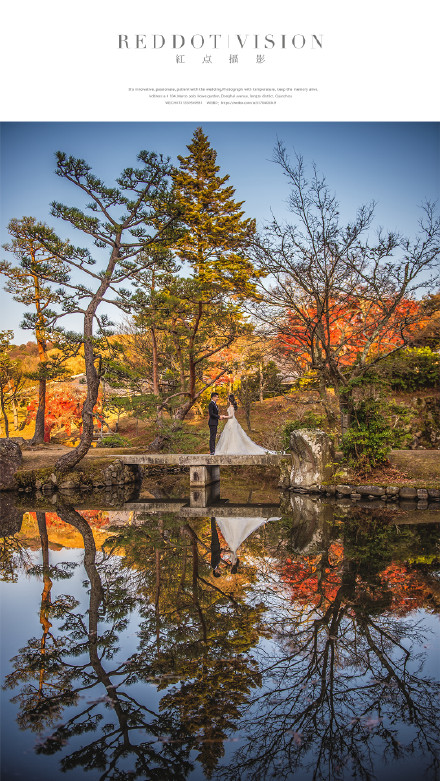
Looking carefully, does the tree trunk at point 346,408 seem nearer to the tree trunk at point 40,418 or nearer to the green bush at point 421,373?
the green bush at point 421,373

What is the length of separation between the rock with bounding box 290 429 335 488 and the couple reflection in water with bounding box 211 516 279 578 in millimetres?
2494

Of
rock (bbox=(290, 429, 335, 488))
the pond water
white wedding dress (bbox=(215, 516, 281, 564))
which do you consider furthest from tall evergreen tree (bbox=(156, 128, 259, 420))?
the pond water

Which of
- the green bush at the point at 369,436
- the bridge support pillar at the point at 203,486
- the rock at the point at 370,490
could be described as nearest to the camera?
the rock at the point at 370,490

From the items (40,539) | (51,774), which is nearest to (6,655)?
(51,774)

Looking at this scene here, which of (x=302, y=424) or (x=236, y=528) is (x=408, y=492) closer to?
(x=302, y=424)

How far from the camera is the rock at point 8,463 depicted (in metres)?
11.3

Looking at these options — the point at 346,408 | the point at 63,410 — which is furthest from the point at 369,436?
the point at 63,410

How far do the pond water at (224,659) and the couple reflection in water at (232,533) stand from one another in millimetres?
56

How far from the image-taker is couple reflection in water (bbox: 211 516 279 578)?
15.4ft

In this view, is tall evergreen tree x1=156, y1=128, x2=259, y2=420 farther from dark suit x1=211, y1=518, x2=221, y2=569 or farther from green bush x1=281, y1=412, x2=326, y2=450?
dark suit x1=211, y1=518, x2=221, y2=569

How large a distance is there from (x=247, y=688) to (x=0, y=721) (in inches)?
47.3

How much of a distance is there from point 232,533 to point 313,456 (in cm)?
360

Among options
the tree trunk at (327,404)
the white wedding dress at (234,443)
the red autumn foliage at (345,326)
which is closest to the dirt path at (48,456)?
the white wedding dress at (234,443)

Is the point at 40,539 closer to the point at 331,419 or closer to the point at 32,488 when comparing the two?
the point at 32,488
